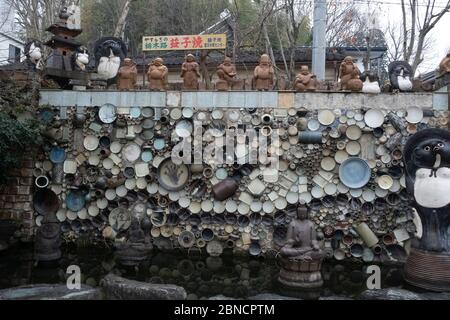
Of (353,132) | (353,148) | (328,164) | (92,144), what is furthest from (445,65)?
(92,144)

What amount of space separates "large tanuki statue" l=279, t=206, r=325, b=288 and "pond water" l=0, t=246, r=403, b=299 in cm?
15

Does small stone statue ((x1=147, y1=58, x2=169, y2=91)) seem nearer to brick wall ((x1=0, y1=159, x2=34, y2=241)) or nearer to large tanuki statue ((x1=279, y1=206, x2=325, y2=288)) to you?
brick wall ((x1=0, y1=159, x2=34, y2=241))

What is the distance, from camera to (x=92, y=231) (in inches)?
331

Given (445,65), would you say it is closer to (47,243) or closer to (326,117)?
(326,117)

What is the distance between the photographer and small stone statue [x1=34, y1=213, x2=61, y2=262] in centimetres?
716

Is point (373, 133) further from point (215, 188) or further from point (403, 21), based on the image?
point (403, 21)

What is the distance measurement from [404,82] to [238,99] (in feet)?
10.6

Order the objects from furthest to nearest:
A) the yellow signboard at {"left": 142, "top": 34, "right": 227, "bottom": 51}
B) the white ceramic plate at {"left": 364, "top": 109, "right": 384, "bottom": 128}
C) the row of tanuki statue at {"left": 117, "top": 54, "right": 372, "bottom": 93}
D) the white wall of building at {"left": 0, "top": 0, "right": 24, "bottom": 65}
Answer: the white wall of building at {"left": 0, "top": 0, "right": 24, "bottom": 65}, the yellow signboard at {"left": 142, "top": 34, "right": 227, "bottom": 51}, the row of tanuki statue at {"left": 117, "top": 54, "right": 372, "bottom": 93}, the white ceramic plate at {"left": 364, "top": 109, "right": 384, "bottom": 128}

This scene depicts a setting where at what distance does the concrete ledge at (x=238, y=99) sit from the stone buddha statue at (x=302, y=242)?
8.49ft

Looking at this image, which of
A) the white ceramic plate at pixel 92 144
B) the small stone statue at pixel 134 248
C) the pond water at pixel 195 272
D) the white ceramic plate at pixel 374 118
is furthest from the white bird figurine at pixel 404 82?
the white ceramic plate at pixel 92 144

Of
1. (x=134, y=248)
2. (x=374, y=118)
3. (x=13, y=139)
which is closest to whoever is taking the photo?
(x=134, y=248)

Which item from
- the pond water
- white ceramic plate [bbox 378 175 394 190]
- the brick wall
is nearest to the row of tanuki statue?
white ceramic plate [bbox 378 175 394 190]

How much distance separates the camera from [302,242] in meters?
6.28

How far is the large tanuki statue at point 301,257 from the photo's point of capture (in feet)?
20.1
